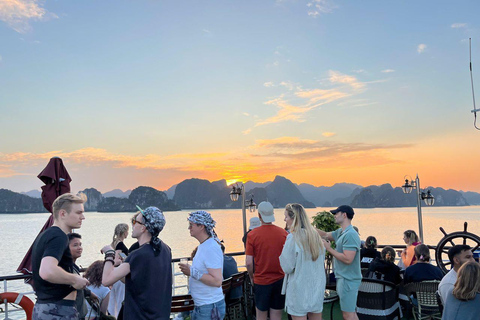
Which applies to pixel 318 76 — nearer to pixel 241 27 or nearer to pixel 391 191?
pixel 241 27

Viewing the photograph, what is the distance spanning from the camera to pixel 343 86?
2028cm

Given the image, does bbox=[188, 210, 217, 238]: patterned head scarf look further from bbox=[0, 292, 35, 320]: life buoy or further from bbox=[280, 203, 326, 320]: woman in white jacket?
bbox=[0, 292, 35, 320]: life buoy

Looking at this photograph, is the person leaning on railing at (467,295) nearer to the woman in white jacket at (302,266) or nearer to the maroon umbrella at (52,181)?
the woman in white jacket at (302,266)

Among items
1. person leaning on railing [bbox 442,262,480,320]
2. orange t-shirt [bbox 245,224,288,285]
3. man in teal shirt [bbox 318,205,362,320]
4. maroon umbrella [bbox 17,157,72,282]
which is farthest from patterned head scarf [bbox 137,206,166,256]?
maroon umbrella [bbox 17,157,72,282]

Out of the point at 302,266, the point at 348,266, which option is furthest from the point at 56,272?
the point at 348,266

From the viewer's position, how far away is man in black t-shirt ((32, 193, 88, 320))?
2547mm

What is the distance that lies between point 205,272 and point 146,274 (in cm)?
62

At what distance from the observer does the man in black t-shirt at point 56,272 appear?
8.36 ft

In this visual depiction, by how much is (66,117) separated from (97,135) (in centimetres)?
572

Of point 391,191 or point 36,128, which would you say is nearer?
point 36,128

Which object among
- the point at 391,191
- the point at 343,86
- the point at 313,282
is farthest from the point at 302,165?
the point at 391,191

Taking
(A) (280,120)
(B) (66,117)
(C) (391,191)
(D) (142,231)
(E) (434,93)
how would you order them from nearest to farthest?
(D) (142,231), (E) (434,93), (B) (66,117), (A) (280,120), (C) (391,191)

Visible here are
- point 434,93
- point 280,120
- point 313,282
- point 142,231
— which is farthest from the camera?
point 280,120

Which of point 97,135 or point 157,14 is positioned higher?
point 157,14
